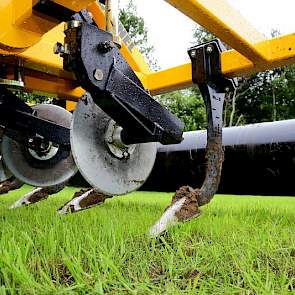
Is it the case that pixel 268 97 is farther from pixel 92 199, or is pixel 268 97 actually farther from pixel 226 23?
pixel 226 23

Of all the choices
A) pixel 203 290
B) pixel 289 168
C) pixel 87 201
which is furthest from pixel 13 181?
pixel 203 290

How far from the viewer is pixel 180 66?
2.35 m

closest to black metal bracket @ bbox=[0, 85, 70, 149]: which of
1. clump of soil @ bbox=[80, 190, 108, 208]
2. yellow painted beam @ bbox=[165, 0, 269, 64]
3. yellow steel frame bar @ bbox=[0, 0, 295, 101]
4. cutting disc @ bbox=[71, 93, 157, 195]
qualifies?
yellow steel frame bar @ bbox=[0, 0, 295, 101]

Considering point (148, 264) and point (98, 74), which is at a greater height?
point (98, 74)

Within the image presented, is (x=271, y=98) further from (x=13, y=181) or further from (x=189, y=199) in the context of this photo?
(x=189, y=199)

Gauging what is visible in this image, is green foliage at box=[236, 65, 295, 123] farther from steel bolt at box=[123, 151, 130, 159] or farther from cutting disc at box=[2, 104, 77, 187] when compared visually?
steel bolt at box=[123, 151, 130, 159]

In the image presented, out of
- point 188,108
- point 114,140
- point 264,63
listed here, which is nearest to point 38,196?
point 114,140

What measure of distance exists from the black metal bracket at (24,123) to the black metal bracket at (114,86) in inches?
25.0

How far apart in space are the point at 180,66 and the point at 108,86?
97 cm

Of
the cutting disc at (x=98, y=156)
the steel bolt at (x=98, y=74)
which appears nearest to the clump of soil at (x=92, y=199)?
the cutting disc at (x=98, y=156)

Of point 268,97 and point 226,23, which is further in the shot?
point 268,97

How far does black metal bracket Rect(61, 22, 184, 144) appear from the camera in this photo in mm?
1379

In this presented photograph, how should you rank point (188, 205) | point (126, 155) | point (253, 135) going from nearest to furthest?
point (188, 205) < point (126, 155) < point (253, 135)

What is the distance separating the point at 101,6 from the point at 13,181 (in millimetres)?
1932
